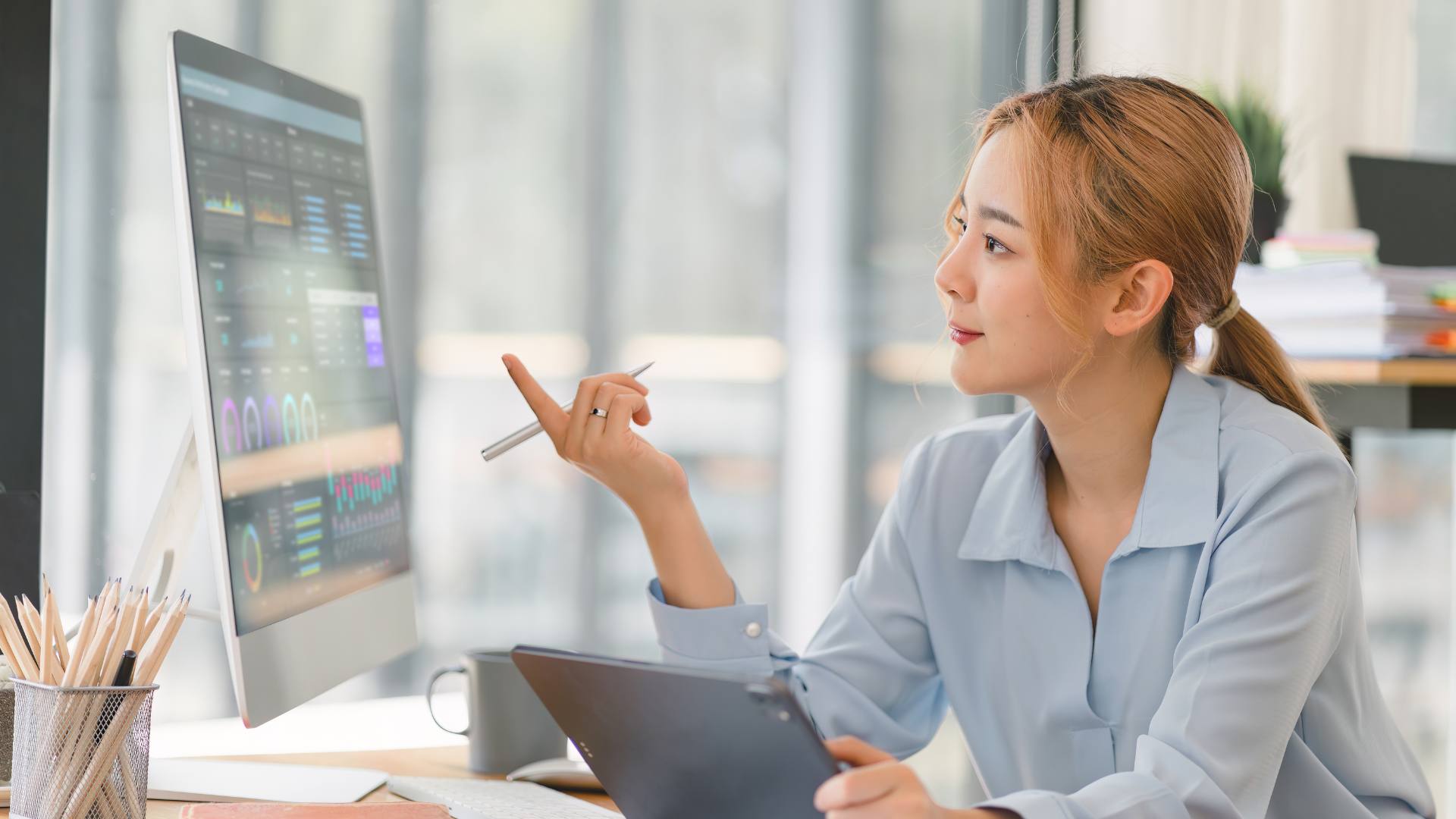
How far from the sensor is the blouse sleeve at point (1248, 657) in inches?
35.3

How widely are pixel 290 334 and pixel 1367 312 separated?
4.32 ft

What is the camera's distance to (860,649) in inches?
49.4

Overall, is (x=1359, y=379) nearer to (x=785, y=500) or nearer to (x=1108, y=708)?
(x=1108, y=708)

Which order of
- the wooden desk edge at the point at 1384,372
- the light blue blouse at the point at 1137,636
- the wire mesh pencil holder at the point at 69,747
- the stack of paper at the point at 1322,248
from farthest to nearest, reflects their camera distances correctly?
the stack of paper at the point at 1322,248, the wooden desk edge at the point at 1384,372, the light blue blouse at the point at 1137,636, the wire mesh pencil holder at the point at 69,747

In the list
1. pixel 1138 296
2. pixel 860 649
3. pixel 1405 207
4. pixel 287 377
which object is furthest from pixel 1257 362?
pixel 1405 207

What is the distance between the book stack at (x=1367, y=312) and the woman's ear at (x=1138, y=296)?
0.55 meters

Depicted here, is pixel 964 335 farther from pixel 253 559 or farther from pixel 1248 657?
pixel 253 559

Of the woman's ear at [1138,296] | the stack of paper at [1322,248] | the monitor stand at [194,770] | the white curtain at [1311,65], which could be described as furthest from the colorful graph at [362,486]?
the white curtain at [1311,65]

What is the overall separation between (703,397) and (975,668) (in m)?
1.25

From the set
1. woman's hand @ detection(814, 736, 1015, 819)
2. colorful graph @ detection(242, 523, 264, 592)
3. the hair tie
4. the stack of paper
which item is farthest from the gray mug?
the stack of paper

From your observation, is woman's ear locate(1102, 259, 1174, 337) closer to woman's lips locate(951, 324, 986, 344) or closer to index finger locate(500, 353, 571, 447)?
woman's lips locate(951, 324, 986, 344)

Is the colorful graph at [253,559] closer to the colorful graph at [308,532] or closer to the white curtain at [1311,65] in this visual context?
the colorful graph at [308,532]

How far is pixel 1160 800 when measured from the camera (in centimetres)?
89

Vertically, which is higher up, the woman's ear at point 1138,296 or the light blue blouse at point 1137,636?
the woman's ear at point 1138,296
